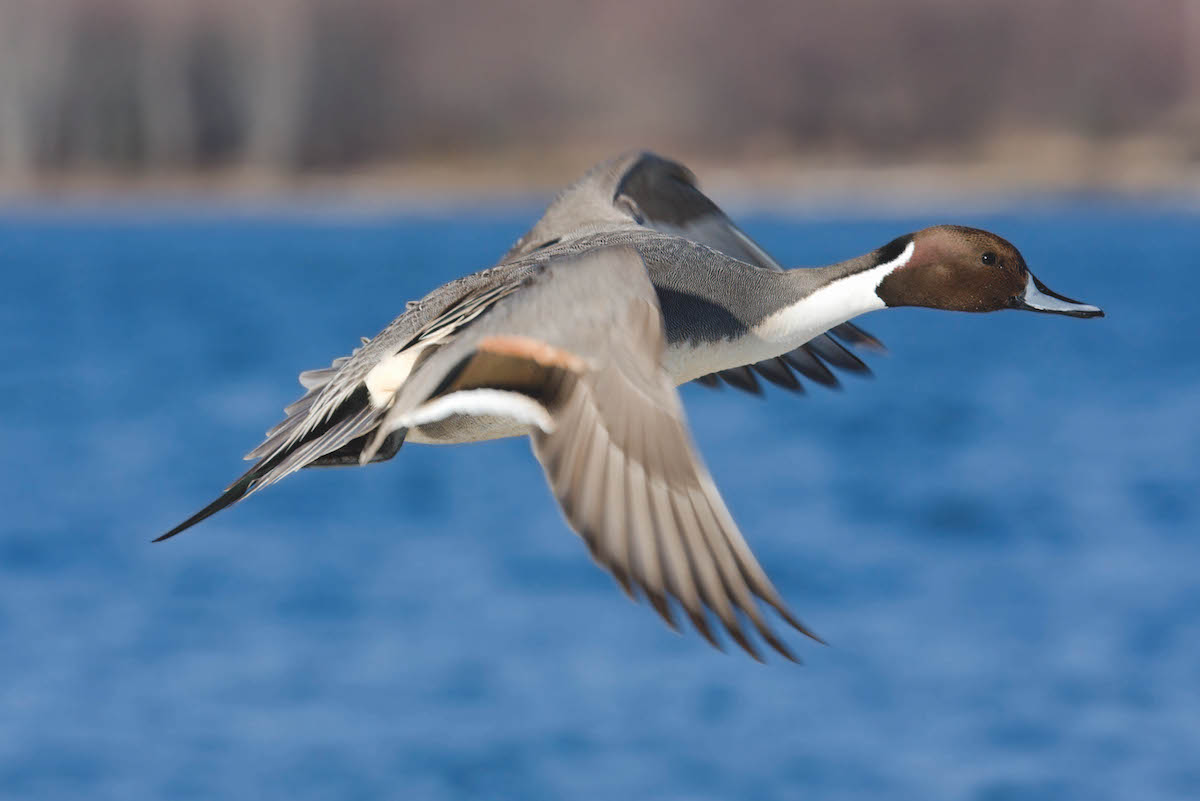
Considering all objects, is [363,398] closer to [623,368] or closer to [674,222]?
[623,368]

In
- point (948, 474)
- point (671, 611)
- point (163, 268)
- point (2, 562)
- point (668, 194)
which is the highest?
point (163, 268)

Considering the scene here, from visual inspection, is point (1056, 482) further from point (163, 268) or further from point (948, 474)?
point (163, 268)

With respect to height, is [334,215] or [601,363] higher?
[334,215]

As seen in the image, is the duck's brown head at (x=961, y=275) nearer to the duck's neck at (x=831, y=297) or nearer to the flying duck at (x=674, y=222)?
the duck's neck at (x=831, y=297)

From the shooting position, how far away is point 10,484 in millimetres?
15547

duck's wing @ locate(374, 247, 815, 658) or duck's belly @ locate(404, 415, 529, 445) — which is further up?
duck's belly @ locate(404, 415, 529, 445)

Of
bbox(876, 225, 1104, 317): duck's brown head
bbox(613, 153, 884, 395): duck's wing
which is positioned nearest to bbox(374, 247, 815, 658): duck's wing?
bbox(876, 225, 1104, 317): duck's brown head

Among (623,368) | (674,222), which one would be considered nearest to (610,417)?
(623,368)

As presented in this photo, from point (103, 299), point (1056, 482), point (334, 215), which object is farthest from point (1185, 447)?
point (334, 215)

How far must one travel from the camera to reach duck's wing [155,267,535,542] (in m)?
2.77

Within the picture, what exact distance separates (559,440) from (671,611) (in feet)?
1.10

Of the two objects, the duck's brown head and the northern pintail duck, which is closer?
the northern pintail duck

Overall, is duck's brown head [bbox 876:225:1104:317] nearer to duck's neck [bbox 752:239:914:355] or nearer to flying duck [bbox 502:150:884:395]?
duck's neck [bbox 752:239:914:355]

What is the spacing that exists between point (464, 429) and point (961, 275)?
87 cm
